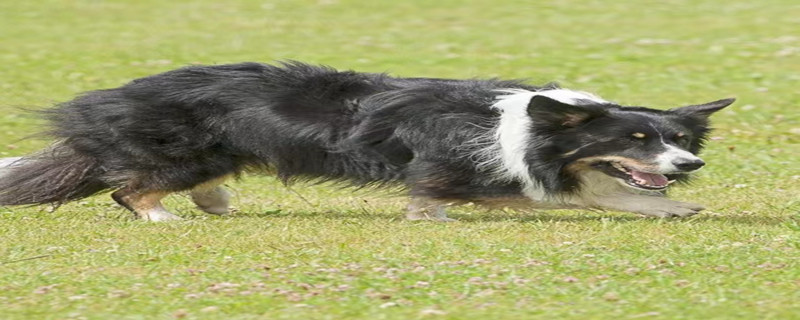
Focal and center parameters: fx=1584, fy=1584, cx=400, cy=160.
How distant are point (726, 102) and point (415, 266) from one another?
2860 mm

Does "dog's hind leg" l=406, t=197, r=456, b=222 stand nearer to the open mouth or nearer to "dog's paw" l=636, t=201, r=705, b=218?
the open mouth

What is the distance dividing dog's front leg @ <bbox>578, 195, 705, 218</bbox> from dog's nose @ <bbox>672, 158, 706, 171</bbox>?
18.5 inches

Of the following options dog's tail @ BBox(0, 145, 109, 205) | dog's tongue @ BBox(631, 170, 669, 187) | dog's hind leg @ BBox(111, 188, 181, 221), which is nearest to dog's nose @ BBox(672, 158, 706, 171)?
dog's tongue @ BBox(631, 170, 669, 187)

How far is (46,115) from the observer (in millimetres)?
10047

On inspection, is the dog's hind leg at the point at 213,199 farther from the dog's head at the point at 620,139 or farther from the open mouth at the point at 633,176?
the open mouth at the point at 633,176

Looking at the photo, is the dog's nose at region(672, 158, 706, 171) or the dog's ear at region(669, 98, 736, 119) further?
the dog's ear at region(669, 98, 736, 119)

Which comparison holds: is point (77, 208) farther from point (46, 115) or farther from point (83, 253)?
point (83, 253)

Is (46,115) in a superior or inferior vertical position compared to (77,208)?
superior

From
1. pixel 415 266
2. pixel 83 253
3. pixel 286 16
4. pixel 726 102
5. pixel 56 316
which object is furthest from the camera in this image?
pixel 286 16

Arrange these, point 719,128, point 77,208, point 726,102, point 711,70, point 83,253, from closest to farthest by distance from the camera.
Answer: point 83,253 < point 726,102 < point 77,208 < point 719,128 < point 711,70

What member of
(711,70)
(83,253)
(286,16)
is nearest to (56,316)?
(83,253)

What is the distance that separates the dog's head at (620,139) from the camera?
9250 millimetres

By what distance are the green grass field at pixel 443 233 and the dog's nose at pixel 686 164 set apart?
0.33 m

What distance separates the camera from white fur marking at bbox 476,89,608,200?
31.3 feet
